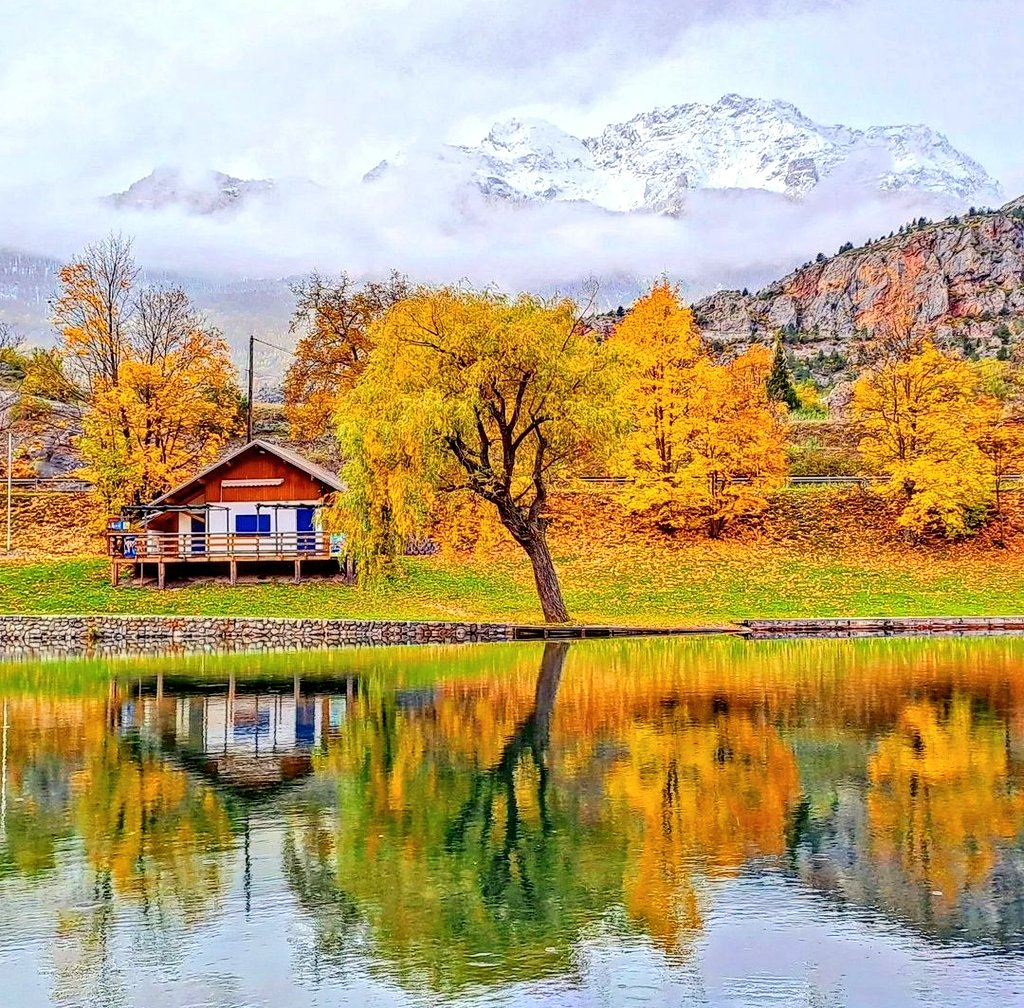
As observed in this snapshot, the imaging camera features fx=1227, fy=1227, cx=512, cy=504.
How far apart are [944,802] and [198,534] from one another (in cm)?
3564

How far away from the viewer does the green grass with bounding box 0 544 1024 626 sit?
39.3m

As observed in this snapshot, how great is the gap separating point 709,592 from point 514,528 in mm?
10451

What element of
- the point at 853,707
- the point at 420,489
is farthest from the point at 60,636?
the point at 853,707

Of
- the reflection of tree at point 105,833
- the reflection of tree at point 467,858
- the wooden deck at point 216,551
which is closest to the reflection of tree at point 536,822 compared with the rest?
the reflection of tree at point 467,858

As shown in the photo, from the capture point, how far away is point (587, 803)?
13180 mm

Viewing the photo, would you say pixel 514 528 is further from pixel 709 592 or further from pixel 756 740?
pixel 756 740

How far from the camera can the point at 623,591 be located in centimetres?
4331

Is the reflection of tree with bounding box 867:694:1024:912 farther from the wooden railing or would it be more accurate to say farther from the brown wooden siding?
the brown wooden siding

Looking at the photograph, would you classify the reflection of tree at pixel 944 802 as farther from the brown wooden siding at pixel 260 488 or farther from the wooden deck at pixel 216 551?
the brown wooden siding at pixel 260 488

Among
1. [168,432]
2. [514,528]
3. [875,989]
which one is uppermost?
[168,432]

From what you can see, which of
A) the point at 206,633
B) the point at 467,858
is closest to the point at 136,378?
the point at 206,633

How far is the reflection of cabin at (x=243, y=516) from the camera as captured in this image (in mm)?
44281

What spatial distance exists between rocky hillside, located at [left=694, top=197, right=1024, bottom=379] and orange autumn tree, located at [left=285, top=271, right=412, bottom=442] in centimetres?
10013

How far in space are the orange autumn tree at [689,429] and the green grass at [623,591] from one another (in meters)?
2.85
